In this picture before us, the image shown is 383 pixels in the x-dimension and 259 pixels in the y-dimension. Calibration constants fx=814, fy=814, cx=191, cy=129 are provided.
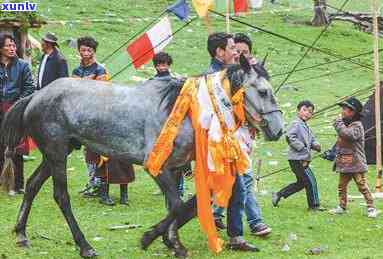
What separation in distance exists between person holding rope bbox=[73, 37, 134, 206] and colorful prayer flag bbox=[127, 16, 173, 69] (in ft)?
3.58

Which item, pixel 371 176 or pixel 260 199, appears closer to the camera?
pixel 260 199

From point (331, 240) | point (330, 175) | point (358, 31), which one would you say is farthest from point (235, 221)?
point (358, 31)

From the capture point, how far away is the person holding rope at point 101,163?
32.5 ft

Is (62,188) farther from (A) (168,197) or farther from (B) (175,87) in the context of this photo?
(B) (175,87)

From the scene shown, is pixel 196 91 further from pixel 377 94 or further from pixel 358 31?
pixel 358 31

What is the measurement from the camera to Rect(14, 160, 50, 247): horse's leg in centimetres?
798

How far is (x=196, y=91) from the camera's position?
746cm

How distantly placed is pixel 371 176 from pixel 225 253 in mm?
5483

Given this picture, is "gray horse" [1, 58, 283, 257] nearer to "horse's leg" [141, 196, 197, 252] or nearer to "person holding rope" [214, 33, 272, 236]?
"horse's leg" [141, 196, 197, 252]

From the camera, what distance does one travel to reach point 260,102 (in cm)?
766

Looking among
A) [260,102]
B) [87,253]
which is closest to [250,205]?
[260,102]

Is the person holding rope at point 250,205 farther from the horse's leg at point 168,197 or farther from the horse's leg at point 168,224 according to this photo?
the horse's leg at point 168,197

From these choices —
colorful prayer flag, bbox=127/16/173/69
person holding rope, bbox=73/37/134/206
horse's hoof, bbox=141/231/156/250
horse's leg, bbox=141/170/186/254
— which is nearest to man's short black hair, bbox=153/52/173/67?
person holding rope, bbox=73/37/134/206

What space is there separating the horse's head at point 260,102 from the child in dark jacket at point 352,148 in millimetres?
1935
